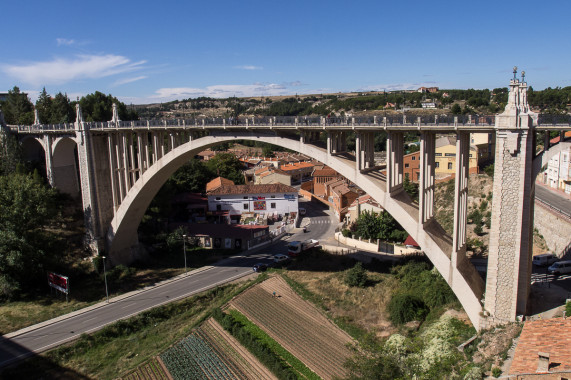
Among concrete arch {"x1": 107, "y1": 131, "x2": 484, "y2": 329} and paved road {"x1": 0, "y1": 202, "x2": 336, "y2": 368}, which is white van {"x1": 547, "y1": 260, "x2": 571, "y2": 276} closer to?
concrete arch {"x1": 107, "y1": 131, "x2": 484, "y2": 329}

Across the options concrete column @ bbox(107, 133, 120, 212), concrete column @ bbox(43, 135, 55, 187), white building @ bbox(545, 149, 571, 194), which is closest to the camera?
concrete column @ bbox(107, 133, 120, 212)

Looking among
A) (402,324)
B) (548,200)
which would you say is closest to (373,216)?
(548,200)

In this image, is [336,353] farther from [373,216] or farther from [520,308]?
[373,216]

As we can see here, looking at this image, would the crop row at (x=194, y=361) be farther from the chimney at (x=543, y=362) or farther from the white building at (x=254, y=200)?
the white building at (x=254, y=200)

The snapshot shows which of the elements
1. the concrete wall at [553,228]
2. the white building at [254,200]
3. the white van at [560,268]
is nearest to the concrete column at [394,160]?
the white van at [560,268]

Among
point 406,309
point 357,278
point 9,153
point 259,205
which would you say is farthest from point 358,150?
point 9,153

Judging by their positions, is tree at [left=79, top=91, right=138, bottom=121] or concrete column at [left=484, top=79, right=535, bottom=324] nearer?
concrete column at [left=484, top=79, right=535, bottom=324]

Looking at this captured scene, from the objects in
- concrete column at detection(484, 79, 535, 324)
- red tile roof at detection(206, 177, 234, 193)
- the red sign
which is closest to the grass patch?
the red sign
